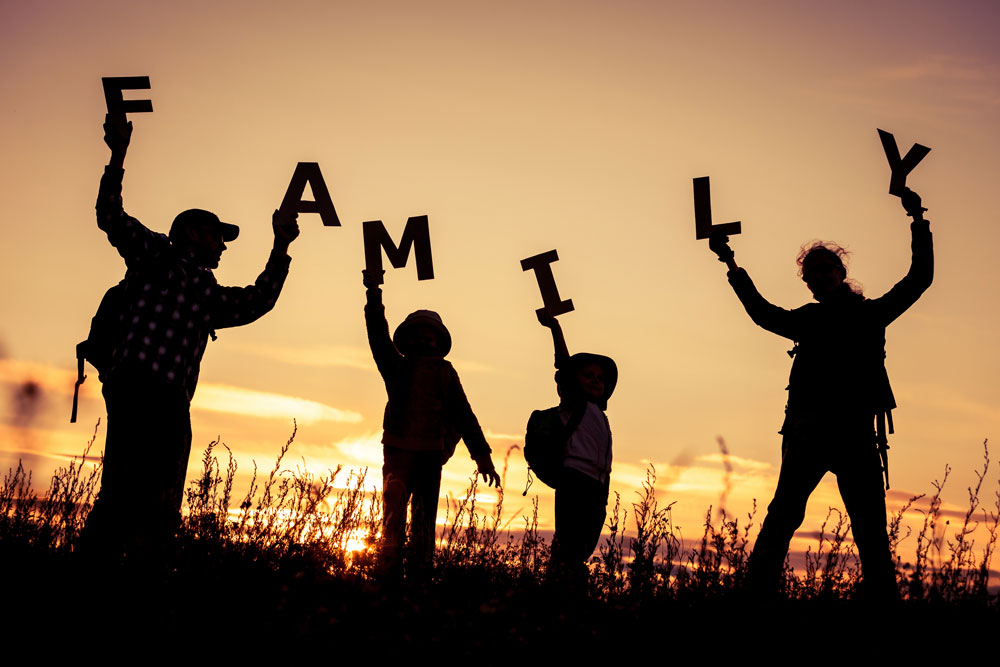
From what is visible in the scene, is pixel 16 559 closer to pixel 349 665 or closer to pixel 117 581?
pixel 117 581

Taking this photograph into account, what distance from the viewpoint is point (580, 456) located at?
6922 mm

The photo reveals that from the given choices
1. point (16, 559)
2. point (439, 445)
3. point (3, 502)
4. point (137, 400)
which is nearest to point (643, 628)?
point (439, 445)

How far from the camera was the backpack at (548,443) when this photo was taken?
6.93 m

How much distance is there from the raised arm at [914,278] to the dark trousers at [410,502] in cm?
331

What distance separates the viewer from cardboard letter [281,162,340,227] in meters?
7.09

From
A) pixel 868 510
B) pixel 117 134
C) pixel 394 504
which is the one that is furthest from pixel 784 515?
pixel 117 134

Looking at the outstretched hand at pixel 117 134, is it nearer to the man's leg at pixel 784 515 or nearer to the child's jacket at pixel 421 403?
the child's jacket at pixel 421 403

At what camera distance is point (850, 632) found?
546cm

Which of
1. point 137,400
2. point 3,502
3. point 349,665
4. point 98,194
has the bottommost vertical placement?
point 349,665

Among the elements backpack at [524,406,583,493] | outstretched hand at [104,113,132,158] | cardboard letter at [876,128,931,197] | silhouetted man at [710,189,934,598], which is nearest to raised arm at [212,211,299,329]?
outstretched hand at [104,113,132,158]

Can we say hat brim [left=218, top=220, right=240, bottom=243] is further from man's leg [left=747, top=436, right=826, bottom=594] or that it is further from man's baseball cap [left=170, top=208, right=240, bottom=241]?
man's leg [left=747, top=436, right=826, bottom=594]

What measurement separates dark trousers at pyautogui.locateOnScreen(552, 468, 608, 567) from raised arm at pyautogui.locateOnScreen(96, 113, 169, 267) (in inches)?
122

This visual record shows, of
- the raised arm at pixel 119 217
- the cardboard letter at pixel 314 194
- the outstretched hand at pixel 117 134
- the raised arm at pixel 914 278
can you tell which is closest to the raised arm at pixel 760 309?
the raised arm at pixel 914 278

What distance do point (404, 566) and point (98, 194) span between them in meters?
3.12
